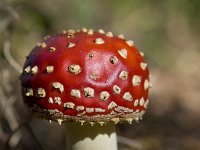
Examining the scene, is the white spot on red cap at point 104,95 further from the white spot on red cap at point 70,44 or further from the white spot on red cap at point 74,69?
the white spot on red cap at point 70,44

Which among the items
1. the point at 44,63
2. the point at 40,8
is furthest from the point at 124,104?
the point at 40,8

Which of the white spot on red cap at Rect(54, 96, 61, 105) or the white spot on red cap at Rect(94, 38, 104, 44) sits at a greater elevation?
the white spot on red cap at Rect(94, 38, 104, 44)

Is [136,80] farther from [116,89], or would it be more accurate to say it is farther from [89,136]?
[89,136]

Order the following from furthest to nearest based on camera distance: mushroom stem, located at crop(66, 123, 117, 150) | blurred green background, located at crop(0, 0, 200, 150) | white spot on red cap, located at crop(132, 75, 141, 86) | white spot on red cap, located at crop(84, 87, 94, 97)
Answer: blurred green background, located at crop(0, 0, 200, 150)
mushroom stem, located at crop(66, 123, 117, 150)
white spot on red cap, located at crop(132, 75, 141, 86)
white spot on red cap, located at crop(84, 87, 94, 97)

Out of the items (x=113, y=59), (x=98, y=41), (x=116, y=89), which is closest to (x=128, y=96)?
(x=116, y=89)

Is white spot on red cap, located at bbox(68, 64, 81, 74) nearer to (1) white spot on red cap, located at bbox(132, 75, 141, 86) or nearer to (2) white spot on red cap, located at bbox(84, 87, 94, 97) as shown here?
(2) white spot on red cap, located at bbox(84, 87, 94, 97)

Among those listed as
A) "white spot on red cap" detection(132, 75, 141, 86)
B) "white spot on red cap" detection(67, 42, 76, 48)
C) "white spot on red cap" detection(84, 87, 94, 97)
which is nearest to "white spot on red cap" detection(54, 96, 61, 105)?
"white spot on red cap" detection(84, 87, 94, 97)

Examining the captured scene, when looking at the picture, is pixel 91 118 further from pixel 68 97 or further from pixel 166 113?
pixel 166 113

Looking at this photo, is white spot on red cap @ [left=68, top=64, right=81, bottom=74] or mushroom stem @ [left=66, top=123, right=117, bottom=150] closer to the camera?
white spot on red cap @ [left=68, top=64, right=81, bottom=74]

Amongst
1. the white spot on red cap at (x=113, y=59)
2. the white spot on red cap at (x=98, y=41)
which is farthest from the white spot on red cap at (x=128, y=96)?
the white spot on red cap at (x=98, y=41)
